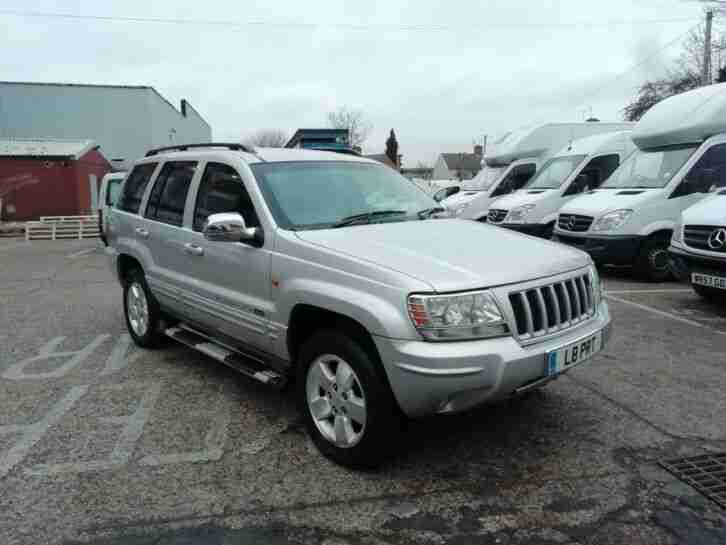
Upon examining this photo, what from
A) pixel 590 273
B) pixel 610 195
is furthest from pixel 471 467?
pixel 610 195

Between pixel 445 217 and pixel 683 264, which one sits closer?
pixel 445 217

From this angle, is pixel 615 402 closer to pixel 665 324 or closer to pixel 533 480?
pixel 533 480

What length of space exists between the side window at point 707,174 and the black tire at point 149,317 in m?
7.57

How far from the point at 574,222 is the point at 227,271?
727 centimetres

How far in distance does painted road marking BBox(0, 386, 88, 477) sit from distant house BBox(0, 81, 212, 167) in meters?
34.4

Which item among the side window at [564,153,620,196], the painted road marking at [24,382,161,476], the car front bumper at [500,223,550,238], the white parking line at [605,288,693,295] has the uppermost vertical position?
the side window at [564,153,620,196]

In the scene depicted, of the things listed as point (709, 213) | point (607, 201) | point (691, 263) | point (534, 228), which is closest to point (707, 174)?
point (607, 201)

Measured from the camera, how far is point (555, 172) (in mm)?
12531

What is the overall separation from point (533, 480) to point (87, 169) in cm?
2715

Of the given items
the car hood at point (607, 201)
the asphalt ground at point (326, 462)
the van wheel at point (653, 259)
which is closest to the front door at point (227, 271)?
the asphalt ground at point (326, 462)

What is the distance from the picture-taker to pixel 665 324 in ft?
21.2

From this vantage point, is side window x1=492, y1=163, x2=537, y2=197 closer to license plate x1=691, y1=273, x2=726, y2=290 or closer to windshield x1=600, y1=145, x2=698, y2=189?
windshield x1=600, y1=145, x2=698, y2=189

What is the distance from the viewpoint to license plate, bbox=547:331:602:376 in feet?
10.1

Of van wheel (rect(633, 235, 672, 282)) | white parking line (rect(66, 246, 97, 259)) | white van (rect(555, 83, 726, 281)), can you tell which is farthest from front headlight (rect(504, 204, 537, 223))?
white parking line (rect(66, 246, 97, 259))
